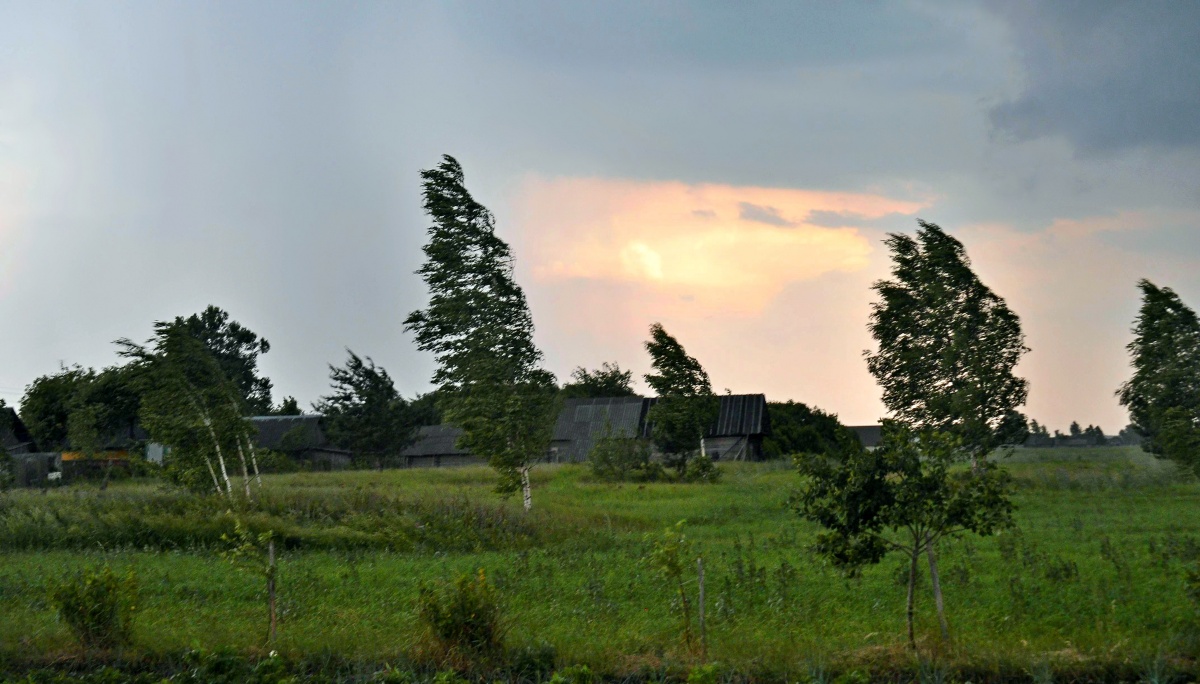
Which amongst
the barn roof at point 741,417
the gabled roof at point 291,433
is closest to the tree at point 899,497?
→ the barn roof at point 741,417

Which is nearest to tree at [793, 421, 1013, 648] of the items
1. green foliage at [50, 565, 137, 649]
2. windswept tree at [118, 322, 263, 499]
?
green foliage at [50, 565, 137, 649]

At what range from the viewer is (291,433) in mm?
69875

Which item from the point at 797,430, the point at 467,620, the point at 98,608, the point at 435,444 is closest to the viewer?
the point at 467,620

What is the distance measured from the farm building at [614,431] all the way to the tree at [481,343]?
24.7 m

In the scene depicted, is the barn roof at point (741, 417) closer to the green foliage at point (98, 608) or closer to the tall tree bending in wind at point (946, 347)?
the tall tree bending in wind at point (946, 347)

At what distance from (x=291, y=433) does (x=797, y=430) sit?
118ft

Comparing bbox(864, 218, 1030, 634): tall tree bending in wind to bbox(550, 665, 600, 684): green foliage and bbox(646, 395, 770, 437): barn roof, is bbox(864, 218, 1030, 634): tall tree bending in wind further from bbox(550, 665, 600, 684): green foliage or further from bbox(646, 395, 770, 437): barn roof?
bbox(550, 665, 600, 684): green foliage

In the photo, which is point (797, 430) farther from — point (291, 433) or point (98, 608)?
point (98, 608)

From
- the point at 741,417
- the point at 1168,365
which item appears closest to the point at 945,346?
the point at 1168,365

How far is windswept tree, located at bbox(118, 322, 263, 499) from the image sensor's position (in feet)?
106

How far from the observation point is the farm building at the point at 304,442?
69312 mm

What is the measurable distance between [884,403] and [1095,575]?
1175 inches

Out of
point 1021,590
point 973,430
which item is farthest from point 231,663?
point 973,430

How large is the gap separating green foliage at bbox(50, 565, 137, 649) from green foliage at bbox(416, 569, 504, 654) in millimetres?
Answer: 4412
